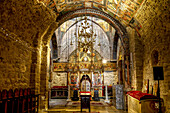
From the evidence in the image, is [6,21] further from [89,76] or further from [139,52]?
[89,76]

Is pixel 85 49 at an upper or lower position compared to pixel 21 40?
lower

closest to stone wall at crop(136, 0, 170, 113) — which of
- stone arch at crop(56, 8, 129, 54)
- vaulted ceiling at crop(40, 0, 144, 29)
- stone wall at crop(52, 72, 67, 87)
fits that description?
vaulted ceiling at crop(40, 0, 144, 29)

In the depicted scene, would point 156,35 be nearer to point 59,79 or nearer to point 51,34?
point 51,34

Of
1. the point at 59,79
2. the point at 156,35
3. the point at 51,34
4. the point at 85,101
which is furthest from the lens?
the point at 59,79

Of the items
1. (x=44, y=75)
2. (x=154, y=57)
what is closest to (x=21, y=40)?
(x=44, y=75)

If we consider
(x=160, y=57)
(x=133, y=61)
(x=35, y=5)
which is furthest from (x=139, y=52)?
(x=35, y=5)

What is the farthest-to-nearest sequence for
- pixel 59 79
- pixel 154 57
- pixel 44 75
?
1. pixel 59 79
2. pixel 44 75
3. pixel 154 57

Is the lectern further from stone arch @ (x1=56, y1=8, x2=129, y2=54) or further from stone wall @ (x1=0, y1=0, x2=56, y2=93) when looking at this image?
stone arch @ (x1=56, y1=8, x2=129, y2=54)

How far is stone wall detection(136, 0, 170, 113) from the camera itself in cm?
589

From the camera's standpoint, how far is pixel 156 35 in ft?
22.6

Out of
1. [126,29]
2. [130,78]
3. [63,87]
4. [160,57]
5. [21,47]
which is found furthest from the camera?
[63,87]

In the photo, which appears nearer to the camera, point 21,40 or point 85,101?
point 21,40

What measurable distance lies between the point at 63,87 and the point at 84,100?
27.6 ft

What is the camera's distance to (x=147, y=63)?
26.8 feet
